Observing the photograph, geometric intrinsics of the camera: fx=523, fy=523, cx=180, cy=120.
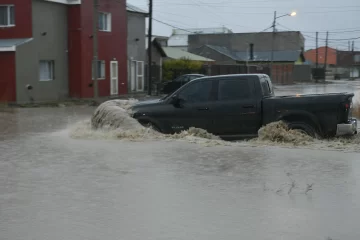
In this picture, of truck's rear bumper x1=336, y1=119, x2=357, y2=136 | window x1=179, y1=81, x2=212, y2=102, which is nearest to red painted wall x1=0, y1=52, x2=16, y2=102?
window x1=179, y1=81, x2=212, y2=102

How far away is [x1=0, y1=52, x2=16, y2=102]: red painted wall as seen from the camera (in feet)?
84.7

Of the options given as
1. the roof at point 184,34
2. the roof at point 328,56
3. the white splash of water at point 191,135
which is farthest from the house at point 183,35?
the white splash of water at point 191,135

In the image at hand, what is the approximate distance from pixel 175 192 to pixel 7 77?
2051 centimetres

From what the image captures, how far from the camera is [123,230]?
583 centimetres

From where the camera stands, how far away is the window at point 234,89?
39.6ft

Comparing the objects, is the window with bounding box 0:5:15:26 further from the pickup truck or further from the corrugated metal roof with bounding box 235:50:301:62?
the corrugated metal roof with bounding box 235:50:301:62

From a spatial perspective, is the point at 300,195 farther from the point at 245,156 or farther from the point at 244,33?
the point at 244,33

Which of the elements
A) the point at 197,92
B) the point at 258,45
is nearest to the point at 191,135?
the point at 197,92

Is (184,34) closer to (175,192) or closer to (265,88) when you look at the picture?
(265,88)

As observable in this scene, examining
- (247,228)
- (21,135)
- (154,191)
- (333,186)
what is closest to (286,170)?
(333,186)

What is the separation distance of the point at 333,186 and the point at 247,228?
2.55 m

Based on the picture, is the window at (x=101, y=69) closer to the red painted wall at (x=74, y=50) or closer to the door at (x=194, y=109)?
the red painted wall at (x=74, y=50)

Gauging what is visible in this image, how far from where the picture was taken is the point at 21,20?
27.0 metres

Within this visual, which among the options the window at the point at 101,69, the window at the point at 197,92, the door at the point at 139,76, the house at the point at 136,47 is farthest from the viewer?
the door at the point at 139,76
